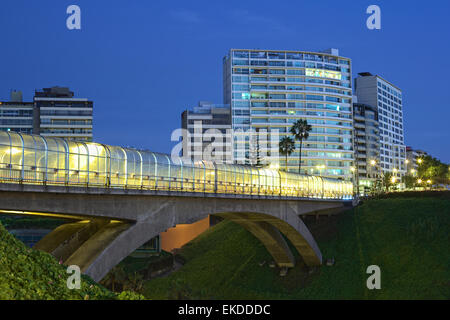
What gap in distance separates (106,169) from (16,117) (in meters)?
116

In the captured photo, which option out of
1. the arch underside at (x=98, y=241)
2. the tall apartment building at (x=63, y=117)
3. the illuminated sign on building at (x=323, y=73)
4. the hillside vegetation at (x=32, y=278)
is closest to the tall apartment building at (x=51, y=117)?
the tall apartment building at (x=63, y=117)

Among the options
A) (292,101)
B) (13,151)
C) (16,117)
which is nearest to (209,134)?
(292,101)

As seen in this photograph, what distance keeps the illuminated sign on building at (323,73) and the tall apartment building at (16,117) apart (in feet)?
283

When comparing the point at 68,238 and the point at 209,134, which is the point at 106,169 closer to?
the point at 68,238

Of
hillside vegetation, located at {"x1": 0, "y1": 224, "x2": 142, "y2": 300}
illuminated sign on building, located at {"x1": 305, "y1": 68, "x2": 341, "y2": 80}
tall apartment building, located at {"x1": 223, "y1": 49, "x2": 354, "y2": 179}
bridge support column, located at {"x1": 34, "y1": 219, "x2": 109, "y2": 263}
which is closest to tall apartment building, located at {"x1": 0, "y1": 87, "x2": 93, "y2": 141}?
tall apartment building, located at {"x1": 223, "y1": 49, "x2": 354, "y2": 179}

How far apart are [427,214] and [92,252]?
61.1 meters

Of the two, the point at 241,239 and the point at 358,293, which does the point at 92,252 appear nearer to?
the point at 358,293

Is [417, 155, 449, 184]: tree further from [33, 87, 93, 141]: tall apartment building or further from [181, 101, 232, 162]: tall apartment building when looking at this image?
[33, 87, 93, 141]: tall apartment building

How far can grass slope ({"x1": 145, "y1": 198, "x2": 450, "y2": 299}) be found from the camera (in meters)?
60.7

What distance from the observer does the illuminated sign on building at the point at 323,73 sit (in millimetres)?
164375

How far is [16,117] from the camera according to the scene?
139 metres

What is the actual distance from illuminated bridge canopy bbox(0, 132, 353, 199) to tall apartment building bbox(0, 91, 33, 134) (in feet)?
328

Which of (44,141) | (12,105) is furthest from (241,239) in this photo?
(12,105)

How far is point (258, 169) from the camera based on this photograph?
2357 inches
